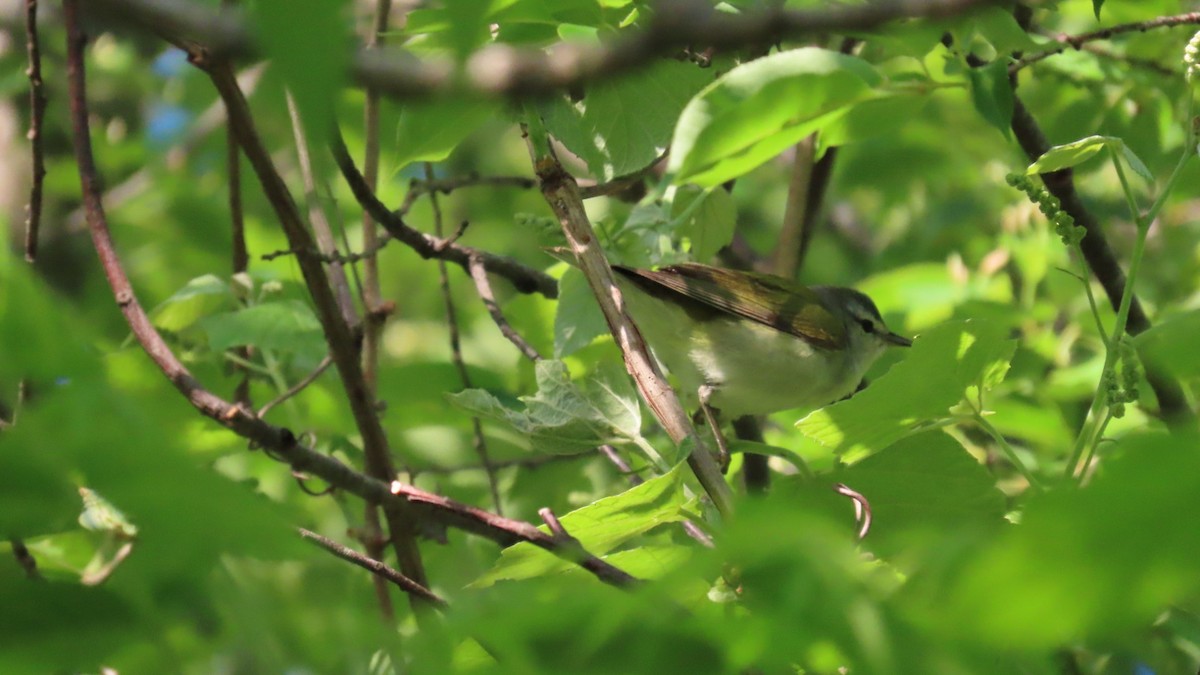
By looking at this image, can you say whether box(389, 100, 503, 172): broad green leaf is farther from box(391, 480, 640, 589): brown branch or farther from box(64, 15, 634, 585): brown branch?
box(391, 480, 640, 589): brown branch

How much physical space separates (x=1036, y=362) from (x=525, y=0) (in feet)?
7.63

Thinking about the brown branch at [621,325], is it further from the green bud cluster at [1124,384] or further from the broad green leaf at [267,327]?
the broad green leaf at [267,327]

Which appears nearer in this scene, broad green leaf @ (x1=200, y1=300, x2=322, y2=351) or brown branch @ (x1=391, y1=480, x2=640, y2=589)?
brown branch @ (x1=391, y1=480, x2=640, y2=589)

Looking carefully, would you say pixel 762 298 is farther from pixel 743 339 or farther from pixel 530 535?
pixel 530 535

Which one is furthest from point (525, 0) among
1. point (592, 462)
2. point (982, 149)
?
point (982, 149)

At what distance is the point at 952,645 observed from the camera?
0.83 metres

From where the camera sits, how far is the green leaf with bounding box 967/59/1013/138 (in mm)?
1562

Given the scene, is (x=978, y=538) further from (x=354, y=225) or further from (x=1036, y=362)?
(x=354, y=225)

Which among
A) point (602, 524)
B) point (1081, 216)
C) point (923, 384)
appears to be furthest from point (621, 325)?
point (1081, 216)

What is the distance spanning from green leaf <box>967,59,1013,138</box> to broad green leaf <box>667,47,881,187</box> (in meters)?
0.32

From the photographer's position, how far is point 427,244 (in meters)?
2.61

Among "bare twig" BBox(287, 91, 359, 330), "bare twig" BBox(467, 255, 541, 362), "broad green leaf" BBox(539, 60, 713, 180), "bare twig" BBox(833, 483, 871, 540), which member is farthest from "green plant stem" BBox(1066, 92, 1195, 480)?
"bare twig" BBox(287, 91, 359, 330)

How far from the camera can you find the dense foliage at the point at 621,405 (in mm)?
819

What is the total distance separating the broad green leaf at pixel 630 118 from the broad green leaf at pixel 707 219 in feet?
1.39
